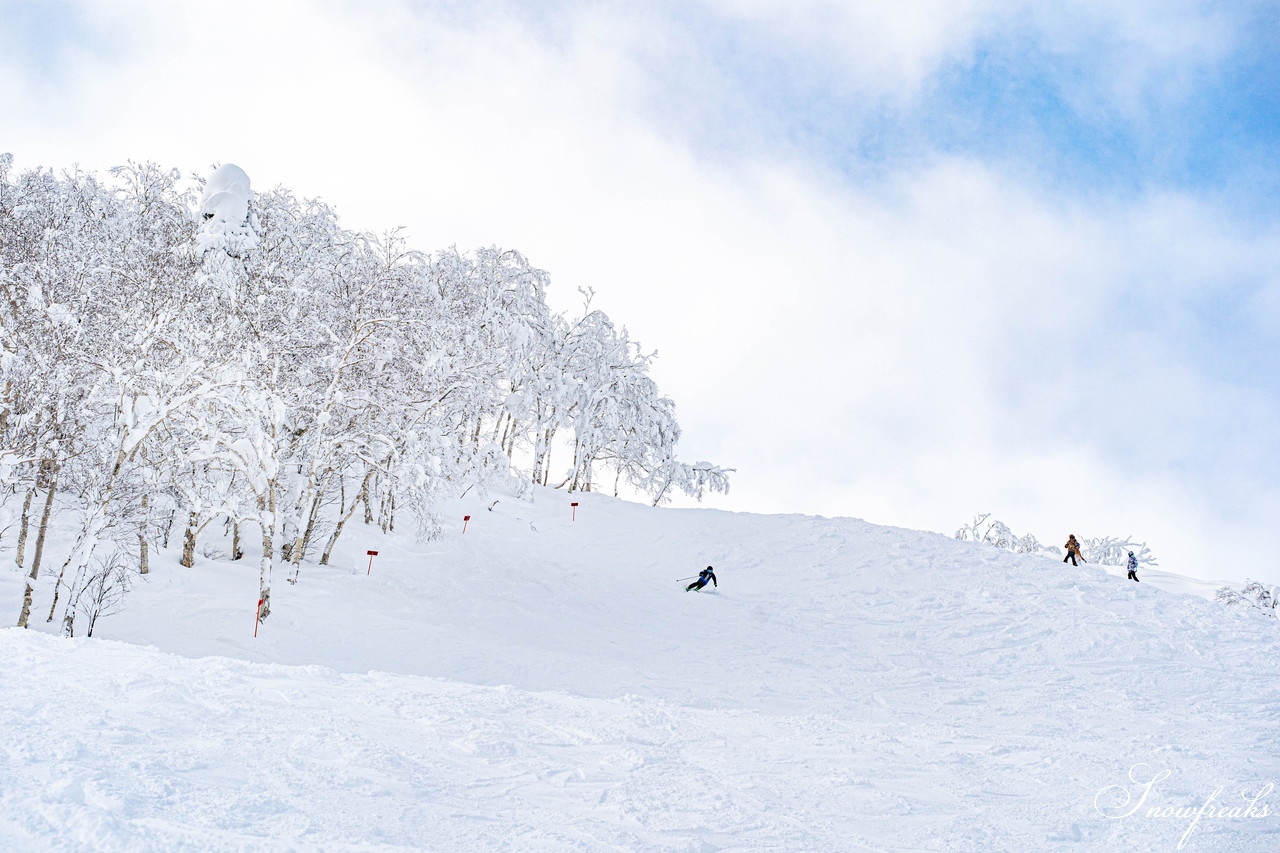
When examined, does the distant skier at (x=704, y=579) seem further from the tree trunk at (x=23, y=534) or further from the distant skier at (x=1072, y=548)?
the tree trunk at (x=23, y=534)

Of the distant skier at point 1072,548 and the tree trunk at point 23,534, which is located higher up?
the distant skier at point 1072,548

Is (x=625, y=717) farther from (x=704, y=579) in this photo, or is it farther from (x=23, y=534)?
(x=23, y=534)

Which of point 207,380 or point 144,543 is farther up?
point 207,380

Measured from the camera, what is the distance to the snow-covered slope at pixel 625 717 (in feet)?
15.2

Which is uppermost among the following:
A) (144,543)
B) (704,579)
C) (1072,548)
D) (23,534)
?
(1072,548)

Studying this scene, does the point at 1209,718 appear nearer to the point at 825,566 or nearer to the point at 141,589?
the point at 825,566

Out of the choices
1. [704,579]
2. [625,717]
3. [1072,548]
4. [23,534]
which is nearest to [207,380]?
[23,534]

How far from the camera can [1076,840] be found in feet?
17.6

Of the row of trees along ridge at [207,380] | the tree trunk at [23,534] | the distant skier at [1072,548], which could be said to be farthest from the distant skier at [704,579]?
the tree trunk at [23,534]

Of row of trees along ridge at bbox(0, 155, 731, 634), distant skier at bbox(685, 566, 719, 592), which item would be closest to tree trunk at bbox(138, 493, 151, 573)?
row of trees along ridge at bbox(0, 155, 731, 634)

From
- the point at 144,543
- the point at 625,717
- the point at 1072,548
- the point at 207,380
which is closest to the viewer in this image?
the point at 625,717

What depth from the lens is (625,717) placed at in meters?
7.91

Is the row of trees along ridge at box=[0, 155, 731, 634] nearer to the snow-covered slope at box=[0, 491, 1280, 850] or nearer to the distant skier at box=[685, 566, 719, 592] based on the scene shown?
the snow-covered slope at box=[0, 491, 1280, 850]

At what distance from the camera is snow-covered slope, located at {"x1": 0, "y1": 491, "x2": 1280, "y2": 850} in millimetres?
4641
